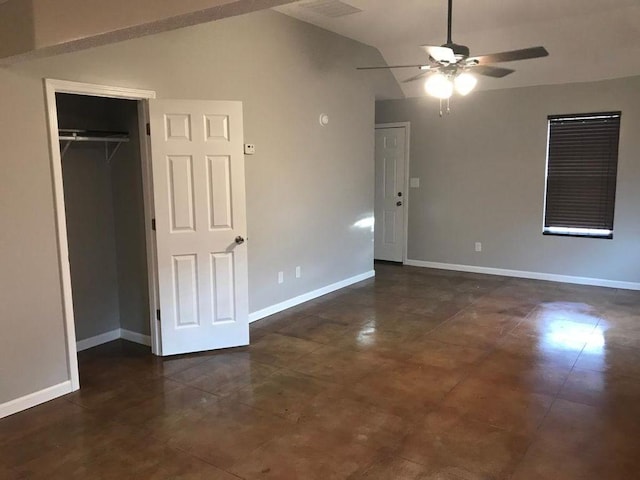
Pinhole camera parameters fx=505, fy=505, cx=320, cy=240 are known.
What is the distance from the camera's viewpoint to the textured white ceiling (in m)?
4.73

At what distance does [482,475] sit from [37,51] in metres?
3.10

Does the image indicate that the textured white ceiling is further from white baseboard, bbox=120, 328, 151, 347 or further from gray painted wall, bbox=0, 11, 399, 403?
white baseboard, bbox=120, 328, 151, 347

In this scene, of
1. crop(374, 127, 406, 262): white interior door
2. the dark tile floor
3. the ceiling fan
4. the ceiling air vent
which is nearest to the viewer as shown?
the dark tile floor

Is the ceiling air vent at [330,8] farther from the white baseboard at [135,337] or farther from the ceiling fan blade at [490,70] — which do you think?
the white baseboard at [135,337]

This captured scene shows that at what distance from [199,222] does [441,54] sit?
7.24ft

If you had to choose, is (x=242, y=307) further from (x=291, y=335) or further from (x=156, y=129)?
(x=156, y=129)

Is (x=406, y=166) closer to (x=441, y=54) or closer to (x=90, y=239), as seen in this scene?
(x=441, y=54)

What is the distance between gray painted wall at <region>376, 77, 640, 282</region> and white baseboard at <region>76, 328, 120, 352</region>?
4467 millimetres

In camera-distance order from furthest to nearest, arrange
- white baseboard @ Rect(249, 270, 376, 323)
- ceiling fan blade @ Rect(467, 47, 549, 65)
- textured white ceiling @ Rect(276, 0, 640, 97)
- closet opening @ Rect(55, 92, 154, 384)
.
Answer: white baseboard @ Rect(249, 270, 376, 323) < textured white ceiling @ Rect(276, 0, 640, 97) < closet opening @ Rect(55, 92, 154, 384) < ceiling fan blade @ Rect(467, 47, 549, 65)

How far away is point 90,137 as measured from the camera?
3859mm

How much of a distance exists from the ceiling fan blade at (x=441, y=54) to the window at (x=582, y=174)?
10.6 feet

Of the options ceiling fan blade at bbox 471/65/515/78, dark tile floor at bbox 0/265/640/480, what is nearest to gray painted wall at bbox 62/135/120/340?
dark tile floor at bbox 0/265/640/480

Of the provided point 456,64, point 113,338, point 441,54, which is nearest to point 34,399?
point 113,338

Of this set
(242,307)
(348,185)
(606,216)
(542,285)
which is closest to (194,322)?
(242,307)
